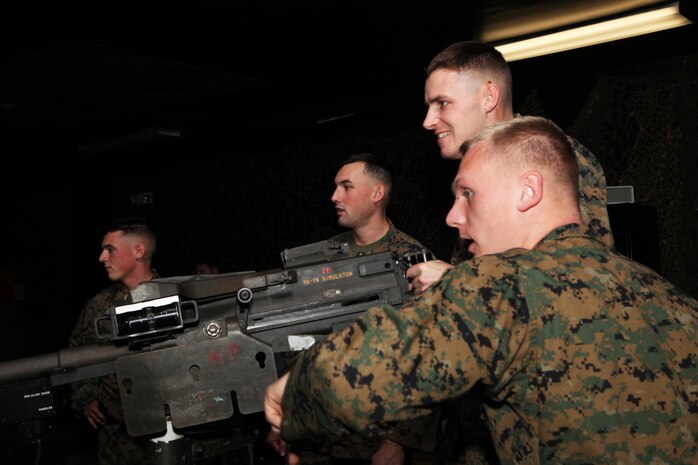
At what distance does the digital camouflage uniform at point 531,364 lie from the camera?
918mm

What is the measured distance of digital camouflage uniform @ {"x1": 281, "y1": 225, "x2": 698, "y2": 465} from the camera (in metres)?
0.92

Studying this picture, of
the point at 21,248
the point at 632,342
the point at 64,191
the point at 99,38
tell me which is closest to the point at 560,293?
the point at 632,342

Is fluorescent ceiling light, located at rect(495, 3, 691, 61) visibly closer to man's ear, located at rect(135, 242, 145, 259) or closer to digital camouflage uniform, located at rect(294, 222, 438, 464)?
digital camouflage uniform, located at rect(294, 222, 438, 464)

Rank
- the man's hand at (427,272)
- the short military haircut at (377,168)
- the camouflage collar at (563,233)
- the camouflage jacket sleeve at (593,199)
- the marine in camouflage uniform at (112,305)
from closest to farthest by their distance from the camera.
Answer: the camouflage collar at (563,233) < the camouflage jacket sleeve at (593,199) < the man's hand at (427,272) < the marine in camouflage uniform at (112,305) < the short military haircut at (377,168)

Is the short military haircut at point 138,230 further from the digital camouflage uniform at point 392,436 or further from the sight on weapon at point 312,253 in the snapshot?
the sight on weapon at point 312,253

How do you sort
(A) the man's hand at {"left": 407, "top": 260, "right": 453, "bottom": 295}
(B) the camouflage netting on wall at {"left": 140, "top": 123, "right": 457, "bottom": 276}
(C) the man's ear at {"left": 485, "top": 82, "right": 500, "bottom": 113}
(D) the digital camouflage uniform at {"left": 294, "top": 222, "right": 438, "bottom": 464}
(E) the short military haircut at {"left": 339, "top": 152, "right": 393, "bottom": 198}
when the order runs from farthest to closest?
1. (B) the camouflage netting on wall at {"left": 140, "top": 123, "right": 457, "bottom": 276}
2. (E) the short military haircut at {"left": 339, "top": 152, "right": 393, "bottom": 198}
3. (D) the digital camouflage uniform at {"left": 294, "top": 222, "right": 438, "bottom": 464}
4. (C) the man's ear at {"left": 485, "top": 82, "right": 500, "bottom": 113}
5. (A) the man's hand at {"left": 407, "top": 260, "right": 453, "bottom": 295}

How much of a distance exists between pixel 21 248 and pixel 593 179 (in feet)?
23.9

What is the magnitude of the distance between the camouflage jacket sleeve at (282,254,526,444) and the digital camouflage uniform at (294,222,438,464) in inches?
40.1

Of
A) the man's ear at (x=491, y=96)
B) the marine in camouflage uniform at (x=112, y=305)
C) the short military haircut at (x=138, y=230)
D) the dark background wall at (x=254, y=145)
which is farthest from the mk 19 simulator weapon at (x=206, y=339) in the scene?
the short military haircut at (x=138, y=230)

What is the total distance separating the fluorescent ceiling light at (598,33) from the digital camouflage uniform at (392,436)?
1.48m

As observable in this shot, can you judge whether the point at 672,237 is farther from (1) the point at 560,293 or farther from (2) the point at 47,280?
(2) the point at 47,280

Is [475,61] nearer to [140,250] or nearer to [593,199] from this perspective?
[593,199]

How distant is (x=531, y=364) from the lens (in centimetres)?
98

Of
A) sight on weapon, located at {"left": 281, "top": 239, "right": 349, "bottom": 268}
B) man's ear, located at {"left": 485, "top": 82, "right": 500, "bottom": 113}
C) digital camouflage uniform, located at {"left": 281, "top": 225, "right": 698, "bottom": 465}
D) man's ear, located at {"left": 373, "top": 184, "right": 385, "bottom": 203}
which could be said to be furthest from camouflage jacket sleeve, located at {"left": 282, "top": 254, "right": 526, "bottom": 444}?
man's ear, located at {"left": 373, "top": 184, "right": 385, "bottom": 203}
